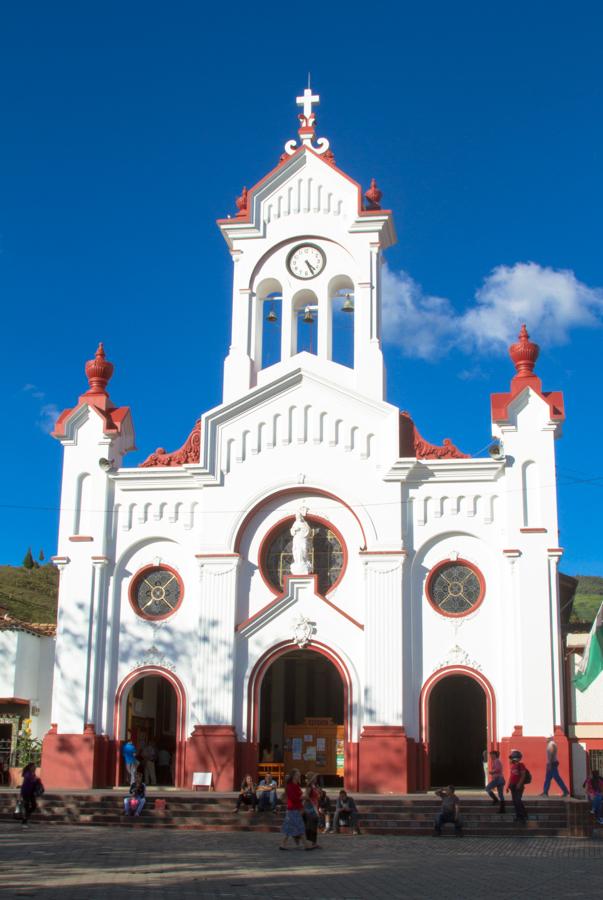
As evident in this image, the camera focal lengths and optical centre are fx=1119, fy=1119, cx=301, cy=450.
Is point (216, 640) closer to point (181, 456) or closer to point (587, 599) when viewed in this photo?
point (181, 456)

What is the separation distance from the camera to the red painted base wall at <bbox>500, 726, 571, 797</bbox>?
27.8 metres

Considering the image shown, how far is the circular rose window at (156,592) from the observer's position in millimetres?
31422

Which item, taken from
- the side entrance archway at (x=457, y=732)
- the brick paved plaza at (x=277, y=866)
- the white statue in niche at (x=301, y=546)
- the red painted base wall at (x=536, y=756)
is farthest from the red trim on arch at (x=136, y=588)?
the red painted base wall at (x=536, y=756)

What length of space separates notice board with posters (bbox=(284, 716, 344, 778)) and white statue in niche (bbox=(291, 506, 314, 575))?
4663mm

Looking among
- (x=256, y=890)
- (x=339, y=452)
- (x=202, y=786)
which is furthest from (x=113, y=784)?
(x=256, y=890)

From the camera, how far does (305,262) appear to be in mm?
33969

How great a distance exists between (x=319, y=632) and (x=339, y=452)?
16.6 ft

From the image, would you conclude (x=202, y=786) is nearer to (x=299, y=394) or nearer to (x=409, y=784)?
(x=409, y=784)

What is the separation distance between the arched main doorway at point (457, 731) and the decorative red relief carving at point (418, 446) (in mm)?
8749

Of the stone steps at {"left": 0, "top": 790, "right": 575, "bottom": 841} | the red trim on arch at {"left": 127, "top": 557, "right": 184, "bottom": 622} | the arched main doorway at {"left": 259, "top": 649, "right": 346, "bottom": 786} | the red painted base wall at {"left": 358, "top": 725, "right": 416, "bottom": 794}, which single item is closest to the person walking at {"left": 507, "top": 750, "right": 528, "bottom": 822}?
the stone steps at {"left": 0, "top": 790, "right": 575, "bottom": 841}

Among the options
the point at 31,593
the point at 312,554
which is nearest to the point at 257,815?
the point at 312,554

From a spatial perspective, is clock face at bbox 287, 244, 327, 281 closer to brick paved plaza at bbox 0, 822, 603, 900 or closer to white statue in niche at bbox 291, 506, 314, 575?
white statue in niche at bbox 291, 506, 314, 575

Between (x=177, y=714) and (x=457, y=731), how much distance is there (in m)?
10.8

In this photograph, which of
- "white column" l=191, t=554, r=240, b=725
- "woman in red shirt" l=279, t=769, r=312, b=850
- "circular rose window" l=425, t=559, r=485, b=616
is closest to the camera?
"woman in red shirt" l=279, t=769, r=312, b=850
